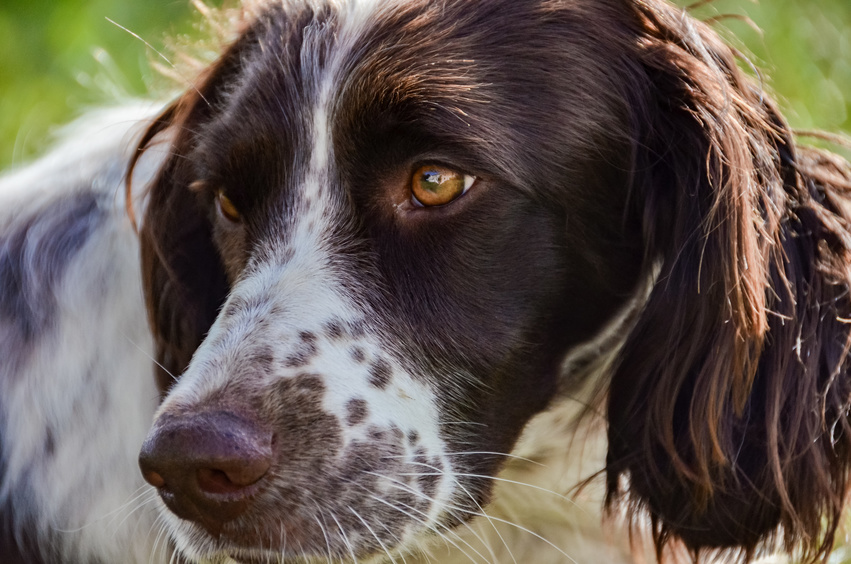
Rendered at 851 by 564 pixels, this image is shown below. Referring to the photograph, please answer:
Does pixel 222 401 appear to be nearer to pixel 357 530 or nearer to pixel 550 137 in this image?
pixel 357 530

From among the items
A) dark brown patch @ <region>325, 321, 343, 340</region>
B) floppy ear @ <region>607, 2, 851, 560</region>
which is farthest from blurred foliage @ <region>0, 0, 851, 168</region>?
dark brown patch @ <region>325, 321, 343, 340</region>

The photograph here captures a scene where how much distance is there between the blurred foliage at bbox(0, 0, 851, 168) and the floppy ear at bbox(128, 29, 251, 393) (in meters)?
1.60

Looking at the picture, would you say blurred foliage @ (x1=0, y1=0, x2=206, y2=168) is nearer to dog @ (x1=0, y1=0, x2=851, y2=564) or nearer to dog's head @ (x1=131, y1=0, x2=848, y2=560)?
dog @ (x1=0, y1=0, x2=851, y2=564)

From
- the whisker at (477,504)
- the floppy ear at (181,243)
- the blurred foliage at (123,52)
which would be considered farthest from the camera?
the blurred foliage at (123,52)

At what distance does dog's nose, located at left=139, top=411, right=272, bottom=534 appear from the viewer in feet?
6.15

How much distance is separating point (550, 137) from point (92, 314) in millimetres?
1149

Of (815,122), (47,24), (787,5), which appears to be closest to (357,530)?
(815,122)

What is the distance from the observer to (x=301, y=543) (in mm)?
2043

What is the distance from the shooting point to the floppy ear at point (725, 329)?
2.19 meters

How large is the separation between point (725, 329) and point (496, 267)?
47 centimetres

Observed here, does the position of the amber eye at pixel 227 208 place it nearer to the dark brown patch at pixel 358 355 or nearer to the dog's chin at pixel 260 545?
the dark brown patch at pixel 358 355

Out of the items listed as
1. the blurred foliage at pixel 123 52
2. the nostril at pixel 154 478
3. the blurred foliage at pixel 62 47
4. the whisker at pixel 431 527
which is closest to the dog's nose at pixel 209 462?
the nostril at pixel 154 478

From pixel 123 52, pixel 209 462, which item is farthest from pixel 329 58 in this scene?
pixel 123 52

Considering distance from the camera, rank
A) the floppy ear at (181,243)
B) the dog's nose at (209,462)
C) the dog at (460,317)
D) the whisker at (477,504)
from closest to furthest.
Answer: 1. the dog's nose at (209,462)
2. the dog at (460,317)
3. the whisker at (477,504)
4. the floppy ear at (181,243)
